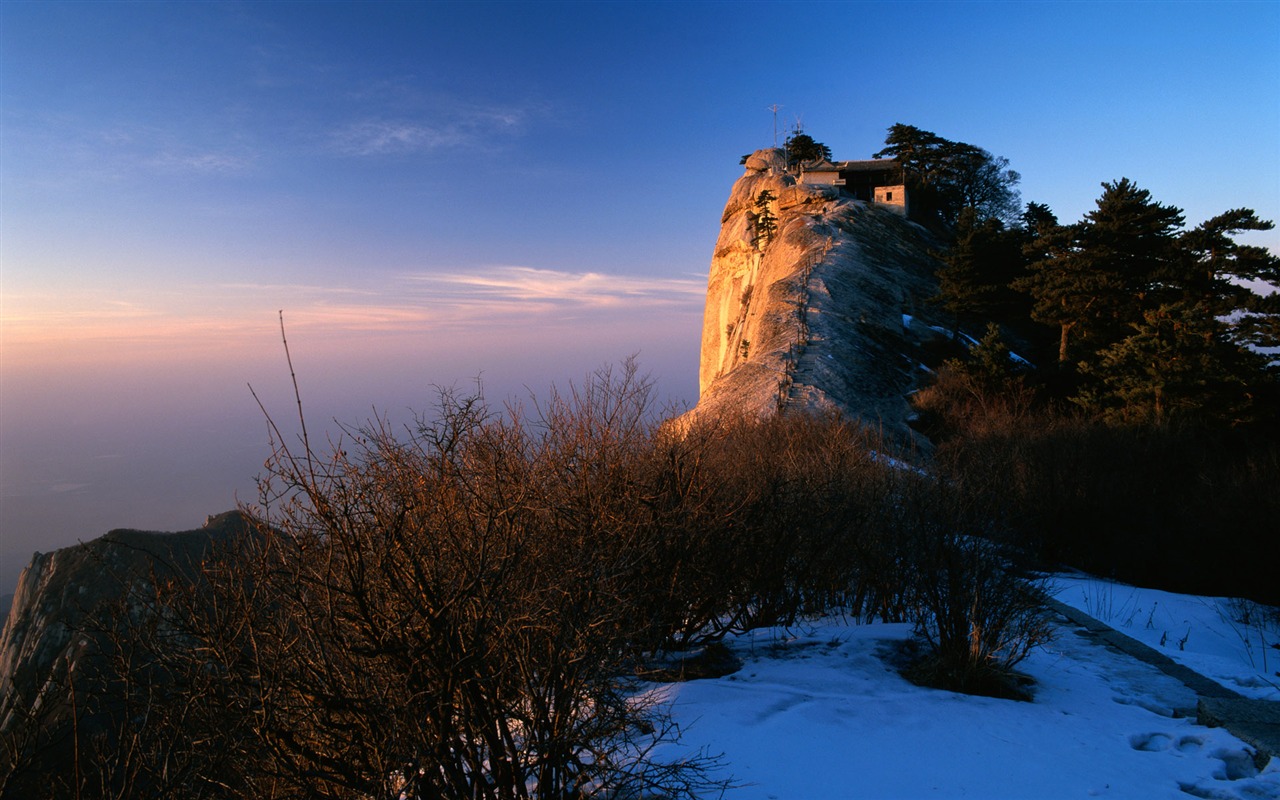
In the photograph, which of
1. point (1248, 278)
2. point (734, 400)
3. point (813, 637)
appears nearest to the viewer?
point (813, 637)

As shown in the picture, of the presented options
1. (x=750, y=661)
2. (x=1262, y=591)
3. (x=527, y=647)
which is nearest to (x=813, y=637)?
(x=750, y=661)

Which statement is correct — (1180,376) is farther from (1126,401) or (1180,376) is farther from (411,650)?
(411,650)

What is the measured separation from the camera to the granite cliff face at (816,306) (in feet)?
67.2

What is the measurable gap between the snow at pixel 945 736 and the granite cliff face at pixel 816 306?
8156 mm

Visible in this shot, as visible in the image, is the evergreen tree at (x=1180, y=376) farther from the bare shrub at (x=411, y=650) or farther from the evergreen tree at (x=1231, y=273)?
the bare shrub at (x=411, y=650)

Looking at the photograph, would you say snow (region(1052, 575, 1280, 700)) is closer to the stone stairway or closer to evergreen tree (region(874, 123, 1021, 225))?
the stone stairway

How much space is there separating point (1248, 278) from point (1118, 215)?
201 inches

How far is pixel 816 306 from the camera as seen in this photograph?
85.7 feet

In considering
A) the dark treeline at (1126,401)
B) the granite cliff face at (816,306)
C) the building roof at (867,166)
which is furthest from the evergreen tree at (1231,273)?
the building roof at (867,166)

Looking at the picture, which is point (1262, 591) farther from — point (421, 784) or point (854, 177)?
point (854, 177)

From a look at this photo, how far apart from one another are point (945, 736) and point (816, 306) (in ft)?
74.2

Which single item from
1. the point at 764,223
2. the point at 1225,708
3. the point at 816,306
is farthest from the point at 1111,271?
the point at 1225,708

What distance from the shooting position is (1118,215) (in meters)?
25.4

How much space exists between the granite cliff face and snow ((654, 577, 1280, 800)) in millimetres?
8156
